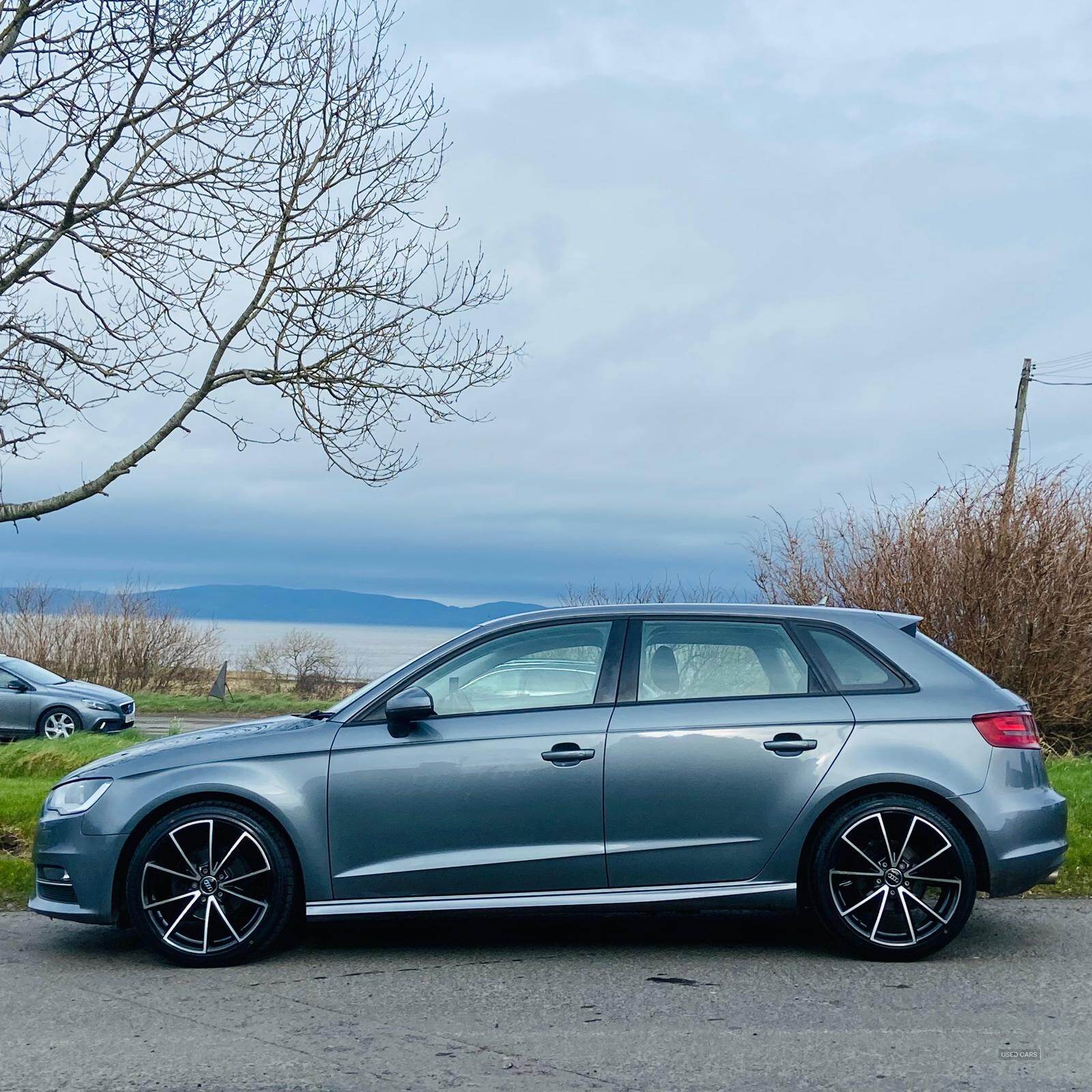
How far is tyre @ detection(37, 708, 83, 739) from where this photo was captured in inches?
846

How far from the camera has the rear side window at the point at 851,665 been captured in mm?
6180

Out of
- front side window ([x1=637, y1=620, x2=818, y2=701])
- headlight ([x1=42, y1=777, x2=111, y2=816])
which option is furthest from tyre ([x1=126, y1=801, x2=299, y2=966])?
front side window ([x1=637, y1=620, x2=818, y2=701])

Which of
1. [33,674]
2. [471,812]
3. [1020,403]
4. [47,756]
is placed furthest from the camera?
[1020,403]

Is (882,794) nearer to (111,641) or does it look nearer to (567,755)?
(567,755)

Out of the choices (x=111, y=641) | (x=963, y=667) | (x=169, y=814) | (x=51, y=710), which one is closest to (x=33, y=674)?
(x=51, y=710)

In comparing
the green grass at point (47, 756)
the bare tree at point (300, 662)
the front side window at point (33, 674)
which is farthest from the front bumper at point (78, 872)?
the bare tree at point (300, 662)

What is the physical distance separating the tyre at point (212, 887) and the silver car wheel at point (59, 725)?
1676 centimetres

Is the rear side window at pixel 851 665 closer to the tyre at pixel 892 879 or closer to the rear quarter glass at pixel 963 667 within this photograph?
the rear quarter glass at pixel 963 667

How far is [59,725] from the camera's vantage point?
21.6 metres

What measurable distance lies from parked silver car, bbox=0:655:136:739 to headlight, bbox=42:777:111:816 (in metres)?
16.2

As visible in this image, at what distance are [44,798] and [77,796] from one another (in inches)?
94.8

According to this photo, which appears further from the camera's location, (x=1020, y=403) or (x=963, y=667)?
(x=1020, y=403)

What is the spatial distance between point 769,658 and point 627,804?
1044mm

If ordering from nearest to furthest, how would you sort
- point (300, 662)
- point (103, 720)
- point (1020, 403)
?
point (103, 720) → point (1020, 403) → point (300, 662)
